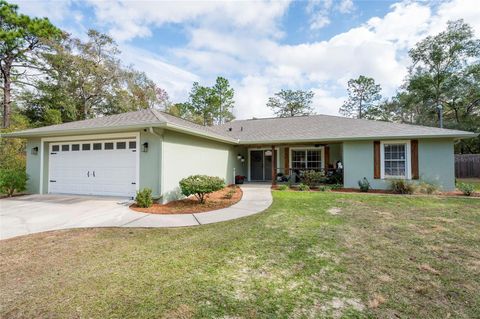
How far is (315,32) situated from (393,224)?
9814mm

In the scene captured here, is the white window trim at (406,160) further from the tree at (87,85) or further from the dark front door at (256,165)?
the tree at (87,85)

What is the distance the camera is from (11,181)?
9203 millimetres

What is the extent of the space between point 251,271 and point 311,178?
9069 millimetres

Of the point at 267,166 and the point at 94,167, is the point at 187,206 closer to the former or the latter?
the point at 94,167

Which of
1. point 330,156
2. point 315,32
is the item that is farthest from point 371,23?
point 330,156

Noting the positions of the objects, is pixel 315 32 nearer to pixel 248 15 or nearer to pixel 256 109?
pixel 248 15

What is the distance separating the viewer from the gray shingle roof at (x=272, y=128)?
8.08 m

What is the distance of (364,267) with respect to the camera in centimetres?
332

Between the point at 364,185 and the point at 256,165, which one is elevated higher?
A: the point at 256,165

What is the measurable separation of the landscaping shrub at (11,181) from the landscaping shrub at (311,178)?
12.5 metres

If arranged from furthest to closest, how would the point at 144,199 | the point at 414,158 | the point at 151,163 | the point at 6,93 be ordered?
the point at 6,93
the point at 414,158
the point at 151,163
the point at 144,199

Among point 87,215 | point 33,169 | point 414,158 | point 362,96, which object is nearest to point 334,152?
point 414,158

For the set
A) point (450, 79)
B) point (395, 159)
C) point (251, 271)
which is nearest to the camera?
point (251, 271)

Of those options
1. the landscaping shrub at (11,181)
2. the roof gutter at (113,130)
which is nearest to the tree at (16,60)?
the roof gutter at (113,130)
